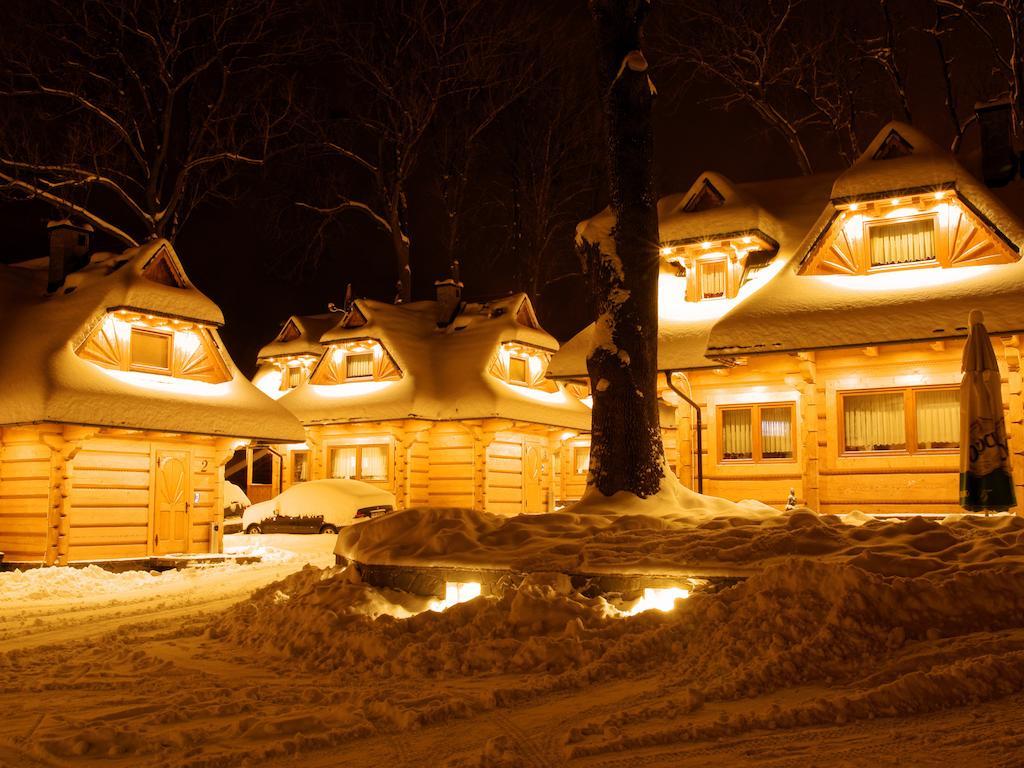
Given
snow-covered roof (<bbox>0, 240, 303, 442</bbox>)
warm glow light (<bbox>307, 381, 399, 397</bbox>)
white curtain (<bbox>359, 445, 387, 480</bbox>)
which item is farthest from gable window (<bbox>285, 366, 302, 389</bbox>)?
snow-covered roof (<bbox>0, 240, 303, 442</bbox>)

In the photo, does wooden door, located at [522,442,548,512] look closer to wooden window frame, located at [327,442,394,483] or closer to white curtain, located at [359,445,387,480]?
wooden window frame, located at [327,442,394,483]

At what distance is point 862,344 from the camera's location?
48.2ft

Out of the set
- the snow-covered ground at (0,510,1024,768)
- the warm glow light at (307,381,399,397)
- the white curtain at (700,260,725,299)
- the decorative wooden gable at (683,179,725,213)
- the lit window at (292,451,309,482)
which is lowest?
the snow-covered ground at (0,510,1024,768)

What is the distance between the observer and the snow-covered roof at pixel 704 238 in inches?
687

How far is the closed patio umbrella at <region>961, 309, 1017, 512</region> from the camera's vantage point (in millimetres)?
9570

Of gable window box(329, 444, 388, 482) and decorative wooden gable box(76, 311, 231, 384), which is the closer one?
decorative wooden gable box(76, 311, 231, 384)

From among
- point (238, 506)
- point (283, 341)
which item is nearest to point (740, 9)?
point (283, 341)

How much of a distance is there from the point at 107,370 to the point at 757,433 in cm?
1298

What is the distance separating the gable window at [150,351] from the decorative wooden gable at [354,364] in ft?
33.0

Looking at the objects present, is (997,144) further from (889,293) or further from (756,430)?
(756,430)

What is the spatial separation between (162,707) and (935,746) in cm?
471

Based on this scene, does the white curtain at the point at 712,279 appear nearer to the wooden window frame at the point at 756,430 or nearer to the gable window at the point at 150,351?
the wooden window frame at the point at 756,430

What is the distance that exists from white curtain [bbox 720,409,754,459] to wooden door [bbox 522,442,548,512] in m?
12.3

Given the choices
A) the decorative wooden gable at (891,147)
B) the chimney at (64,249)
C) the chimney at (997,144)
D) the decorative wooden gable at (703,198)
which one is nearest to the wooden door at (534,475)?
the decorative wooden gable at (703,198)
